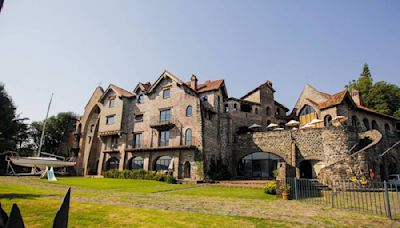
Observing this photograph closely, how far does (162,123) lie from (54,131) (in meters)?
30.4

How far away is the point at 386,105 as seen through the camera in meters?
40.6

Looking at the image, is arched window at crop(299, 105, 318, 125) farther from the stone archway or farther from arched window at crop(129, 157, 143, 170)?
arched window at crop(129, 157, 143, 170)

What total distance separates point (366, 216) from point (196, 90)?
88.9ft

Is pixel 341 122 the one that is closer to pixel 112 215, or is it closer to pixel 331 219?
pixel 331 219

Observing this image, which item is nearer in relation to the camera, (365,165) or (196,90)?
(365,165)

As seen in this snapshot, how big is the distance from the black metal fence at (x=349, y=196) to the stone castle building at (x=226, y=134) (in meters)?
1.70

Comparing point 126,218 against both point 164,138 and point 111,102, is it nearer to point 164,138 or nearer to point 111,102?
point 164,138

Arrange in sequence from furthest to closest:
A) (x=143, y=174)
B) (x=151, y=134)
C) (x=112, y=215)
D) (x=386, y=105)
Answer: (x=386, y=105) → (x=151, y=134) → (x=143, y=174) → (x=112, y=215)

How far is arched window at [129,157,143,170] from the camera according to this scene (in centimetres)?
3412

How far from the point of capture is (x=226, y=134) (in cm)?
3297

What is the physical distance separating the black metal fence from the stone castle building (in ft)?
5.56

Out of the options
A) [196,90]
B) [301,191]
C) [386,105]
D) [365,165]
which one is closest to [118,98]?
[196,90]

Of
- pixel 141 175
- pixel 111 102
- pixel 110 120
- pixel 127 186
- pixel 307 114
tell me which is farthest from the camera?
pixel 111 102

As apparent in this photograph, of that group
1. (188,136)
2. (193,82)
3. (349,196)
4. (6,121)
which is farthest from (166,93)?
(349,196)
